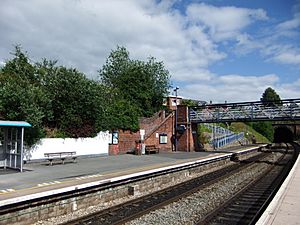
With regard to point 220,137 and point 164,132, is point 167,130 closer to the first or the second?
point 164,132

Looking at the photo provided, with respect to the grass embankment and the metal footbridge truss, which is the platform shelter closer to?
the metal footbridge truss

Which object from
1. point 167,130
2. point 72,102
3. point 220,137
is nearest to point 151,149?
point 167,130

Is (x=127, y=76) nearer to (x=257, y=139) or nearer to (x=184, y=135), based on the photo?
(x=184, y=135)

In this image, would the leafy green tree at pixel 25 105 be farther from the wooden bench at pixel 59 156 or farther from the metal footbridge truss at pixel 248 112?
the metal footbridge truss at pixel 248 112

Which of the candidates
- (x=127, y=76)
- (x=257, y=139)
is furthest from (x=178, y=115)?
(x=257, y=139)

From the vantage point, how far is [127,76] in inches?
1572

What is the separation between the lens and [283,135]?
82.6 m

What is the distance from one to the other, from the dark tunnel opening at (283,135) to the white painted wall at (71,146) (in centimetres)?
6605

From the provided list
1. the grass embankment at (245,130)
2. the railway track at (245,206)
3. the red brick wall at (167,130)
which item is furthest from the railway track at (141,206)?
the grass embankment at (245,130)

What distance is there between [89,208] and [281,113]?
68.9 ft

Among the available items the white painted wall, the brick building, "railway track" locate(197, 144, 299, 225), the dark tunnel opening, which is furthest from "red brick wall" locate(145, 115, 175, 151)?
the dark tunnel opening

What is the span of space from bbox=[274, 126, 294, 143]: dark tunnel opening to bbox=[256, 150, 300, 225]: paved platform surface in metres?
73.7

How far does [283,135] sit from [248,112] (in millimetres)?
60173

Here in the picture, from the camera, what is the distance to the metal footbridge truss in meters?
26.5
